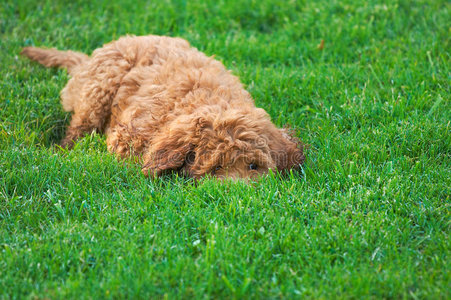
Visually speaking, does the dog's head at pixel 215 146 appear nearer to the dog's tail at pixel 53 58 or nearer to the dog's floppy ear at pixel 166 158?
the dog's floppy ear at pixel 166 158

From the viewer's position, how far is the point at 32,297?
2895 mm

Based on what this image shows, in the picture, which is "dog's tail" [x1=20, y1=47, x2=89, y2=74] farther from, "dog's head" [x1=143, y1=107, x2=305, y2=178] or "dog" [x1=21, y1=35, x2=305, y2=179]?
"dog's head" [x1=143, y1=107, x2=305, y2=178]

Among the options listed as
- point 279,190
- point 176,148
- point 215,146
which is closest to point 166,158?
point 176,148

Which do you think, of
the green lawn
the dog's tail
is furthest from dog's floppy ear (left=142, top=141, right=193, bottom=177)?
the dog's tail

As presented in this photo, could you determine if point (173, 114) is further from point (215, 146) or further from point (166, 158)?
point (215, 146)

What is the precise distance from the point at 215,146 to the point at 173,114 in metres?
0.62

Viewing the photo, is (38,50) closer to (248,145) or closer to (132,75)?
(132,75)

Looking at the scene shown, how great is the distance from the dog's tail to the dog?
0.73 ft

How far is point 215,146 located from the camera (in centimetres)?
393

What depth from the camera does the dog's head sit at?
12.9 ft

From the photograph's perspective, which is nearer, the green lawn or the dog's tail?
the green lawn

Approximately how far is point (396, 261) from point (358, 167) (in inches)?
48.1

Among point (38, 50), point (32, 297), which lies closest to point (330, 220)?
point (32, 297)

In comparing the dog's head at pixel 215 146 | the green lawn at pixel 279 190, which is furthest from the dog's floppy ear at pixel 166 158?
the green lawn at pixel 279 190
